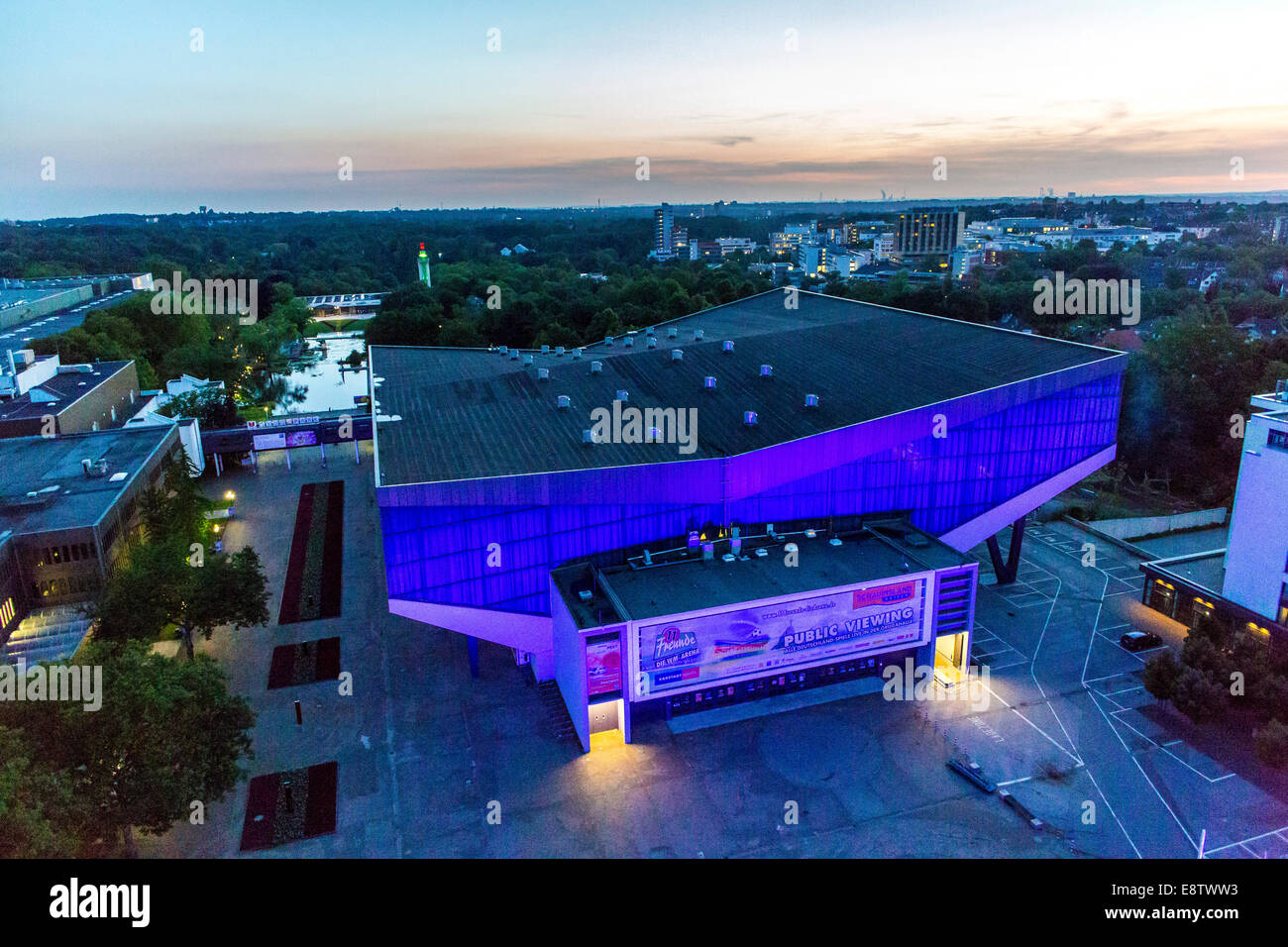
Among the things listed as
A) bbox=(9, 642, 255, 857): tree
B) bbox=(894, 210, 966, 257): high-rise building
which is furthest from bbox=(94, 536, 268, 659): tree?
bbox=(894, 210, 966, 257): high-rise building

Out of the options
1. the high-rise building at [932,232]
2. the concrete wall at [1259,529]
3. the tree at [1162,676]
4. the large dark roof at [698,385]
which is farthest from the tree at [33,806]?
the high-rise building at [932,232]

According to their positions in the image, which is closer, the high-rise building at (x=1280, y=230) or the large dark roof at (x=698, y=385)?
the large dark roof at (x=698, y=385)

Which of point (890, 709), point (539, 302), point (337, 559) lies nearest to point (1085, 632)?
point (890, 709)

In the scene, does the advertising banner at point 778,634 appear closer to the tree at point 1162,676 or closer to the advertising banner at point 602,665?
the advertising banner at point 602,665

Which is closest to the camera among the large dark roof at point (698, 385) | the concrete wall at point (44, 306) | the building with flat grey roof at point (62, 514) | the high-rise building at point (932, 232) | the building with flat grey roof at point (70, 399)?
the large dark roof at point (698, 385)

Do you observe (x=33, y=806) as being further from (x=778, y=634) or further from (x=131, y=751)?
(x=778, y=634)

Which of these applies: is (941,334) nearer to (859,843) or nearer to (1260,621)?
(1260,621)
